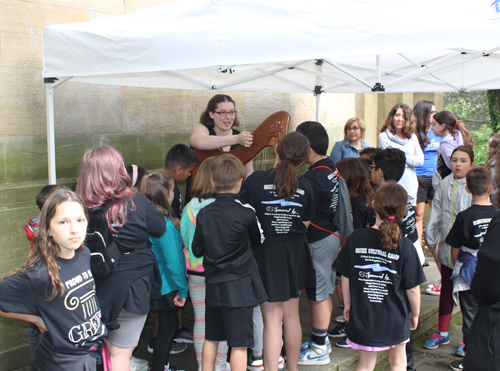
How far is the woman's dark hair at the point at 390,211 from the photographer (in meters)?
2.79

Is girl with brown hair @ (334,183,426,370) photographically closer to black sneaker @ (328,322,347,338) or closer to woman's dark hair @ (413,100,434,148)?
black sneaker @ (328,322,347,338)

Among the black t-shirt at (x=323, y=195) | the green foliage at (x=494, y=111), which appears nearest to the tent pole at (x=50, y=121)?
the black t-shirt at (x=323, y=195)

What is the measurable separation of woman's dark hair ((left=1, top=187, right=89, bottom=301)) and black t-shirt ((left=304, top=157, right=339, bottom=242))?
164cm

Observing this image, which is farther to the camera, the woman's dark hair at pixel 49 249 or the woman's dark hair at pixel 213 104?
the woman's dark hair at pixel 213 104

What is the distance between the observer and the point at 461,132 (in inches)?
214

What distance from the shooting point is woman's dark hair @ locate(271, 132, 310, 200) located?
117 inches

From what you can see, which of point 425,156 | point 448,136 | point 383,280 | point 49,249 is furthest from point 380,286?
point 425,156

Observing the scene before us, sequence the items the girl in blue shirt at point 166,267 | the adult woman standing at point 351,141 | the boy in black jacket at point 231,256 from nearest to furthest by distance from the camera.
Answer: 1. the boy in black jacket at point 231,256
2. the girl in blue shirt at point 166,267
3. the adult woman standing at point 351,141

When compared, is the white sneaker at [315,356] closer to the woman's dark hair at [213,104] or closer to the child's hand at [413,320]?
the child's hand at [413,320]

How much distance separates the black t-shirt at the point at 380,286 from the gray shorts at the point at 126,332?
1289 millimetres

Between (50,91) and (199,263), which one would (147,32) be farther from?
(199,263)

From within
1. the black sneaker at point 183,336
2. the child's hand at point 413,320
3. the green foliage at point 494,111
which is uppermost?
the green foliage at point 494,111

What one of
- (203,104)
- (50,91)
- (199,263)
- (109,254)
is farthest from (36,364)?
(203,104)

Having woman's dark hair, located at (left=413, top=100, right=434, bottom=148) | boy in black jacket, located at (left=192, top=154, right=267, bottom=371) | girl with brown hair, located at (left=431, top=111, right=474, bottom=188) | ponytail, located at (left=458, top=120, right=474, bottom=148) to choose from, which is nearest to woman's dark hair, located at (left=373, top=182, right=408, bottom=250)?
boy in black jacket, located at (left=192, top=154, right=267, bottom=371)
